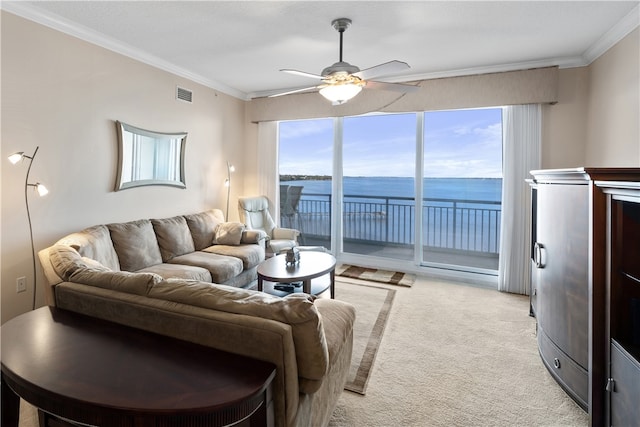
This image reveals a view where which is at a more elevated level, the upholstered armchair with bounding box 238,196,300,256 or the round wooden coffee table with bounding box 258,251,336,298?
the upholstered armchair with bounding box 238,196,300,256

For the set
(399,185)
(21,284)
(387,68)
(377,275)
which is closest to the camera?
(387,68)

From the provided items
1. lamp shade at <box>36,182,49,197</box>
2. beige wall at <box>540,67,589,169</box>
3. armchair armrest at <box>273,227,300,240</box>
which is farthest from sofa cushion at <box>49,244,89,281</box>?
beige wall at <box>540,67,589,169</box>

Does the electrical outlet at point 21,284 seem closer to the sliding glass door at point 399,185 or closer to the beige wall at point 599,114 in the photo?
the sliding glass door at point 399,185

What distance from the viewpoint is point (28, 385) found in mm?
1095

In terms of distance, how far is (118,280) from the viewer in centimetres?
→ 161

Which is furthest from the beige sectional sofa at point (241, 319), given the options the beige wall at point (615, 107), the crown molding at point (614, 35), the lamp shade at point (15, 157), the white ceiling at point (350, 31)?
the crown molding at point (614, 35)

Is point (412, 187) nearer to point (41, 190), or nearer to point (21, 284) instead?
point (41, 190)

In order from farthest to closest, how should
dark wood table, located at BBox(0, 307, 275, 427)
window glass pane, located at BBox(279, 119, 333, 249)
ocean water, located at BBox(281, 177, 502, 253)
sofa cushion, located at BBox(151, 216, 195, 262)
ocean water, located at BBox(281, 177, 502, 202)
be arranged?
window glass pane, located at BBox(279, 119, 333, 249) < ocean water, located at BBox(281, 177, 502, 253) < ocean water, located at BBox(281, 177, 502, 202) < sofa cushion, located at BBox(151, 216, 195, 262) < dark wood table, located at BBox(0, 307, 275, 427)

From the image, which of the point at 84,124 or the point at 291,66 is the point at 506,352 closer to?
the point at 291,66

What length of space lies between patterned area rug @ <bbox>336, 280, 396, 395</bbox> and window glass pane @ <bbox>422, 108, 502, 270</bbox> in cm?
129

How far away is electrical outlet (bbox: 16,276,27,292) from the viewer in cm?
282

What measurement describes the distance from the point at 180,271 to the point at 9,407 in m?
1.72

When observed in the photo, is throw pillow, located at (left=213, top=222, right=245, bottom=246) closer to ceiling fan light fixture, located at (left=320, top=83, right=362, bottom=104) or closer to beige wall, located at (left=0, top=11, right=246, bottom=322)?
beige wall, located at (left=0, top=11, right=246, bottom=322)

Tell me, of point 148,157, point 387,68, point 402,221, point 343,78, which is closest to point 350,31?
point 343,78
